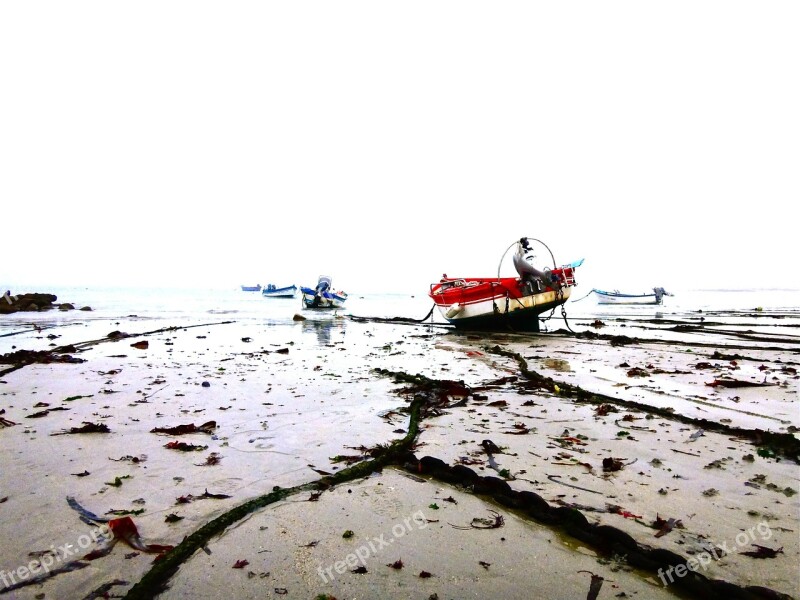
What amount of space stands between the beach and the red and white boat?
11730mm

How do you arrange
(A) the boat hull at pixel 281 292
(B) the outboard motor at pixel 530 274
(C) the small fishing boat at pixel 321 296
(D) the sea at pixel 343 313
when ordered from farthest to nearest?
(A) the boat hull at pixel 281 292 → (C) the small fishing boat at pixel 321 296 → (D) the sea at pixel 343 313 → (B) the outboard motor at pixel 530 274

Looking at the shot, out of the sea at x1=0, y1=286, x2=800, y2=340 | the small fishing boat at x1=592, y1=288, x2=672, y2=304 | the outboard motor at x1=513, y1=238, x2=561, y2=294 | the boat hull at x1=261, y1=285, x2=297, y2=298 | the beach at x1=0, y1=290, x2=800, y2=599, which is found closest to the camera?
the beach at x1=0, y1=290, x2=800, y2=599

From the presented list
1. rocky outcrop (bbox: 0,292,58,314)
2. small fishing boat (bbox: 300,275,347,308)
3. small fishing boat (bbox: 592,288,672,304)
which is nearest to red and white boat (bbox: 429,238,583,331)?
small fishing boat (bbox: 300,275,347,308)

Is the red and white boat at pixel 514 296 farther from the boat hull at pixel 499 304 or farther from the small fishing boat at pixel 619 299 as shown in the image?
the small fishing boat at pixel 619 299

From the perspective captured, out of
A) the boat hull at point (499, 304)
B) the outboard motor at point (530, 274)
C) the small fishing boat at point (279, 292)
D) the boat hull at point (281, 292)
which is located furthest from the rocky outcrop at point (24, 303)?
the outboard motor at point (530, 274)

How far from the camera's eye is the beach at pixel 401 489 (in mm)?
2270

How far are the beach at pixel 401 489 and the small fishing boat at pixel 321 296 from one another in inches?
1320

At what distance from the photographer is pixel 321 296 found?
4125 cm

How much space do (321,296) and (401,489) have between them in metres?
38.8

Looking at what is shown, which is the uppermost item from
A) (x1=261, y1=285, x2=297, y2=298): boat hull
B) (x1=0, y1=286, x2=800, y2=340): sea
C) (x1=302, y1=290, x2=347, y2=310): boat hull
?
(x1=261, y1=285, x2=297, y2=298): boat hull

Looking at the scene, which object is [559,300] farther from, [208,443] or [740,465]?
[208,443]

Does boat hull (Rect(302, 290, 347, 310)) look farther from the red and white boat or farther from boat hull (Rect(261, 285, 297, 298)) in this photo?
boat hull (Rect(261, 285, 297, 298))

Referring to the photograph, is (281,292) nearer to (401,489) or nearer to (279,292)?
(279,292)

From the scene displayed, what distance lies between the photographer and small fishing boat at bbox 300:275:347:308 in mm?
41062
